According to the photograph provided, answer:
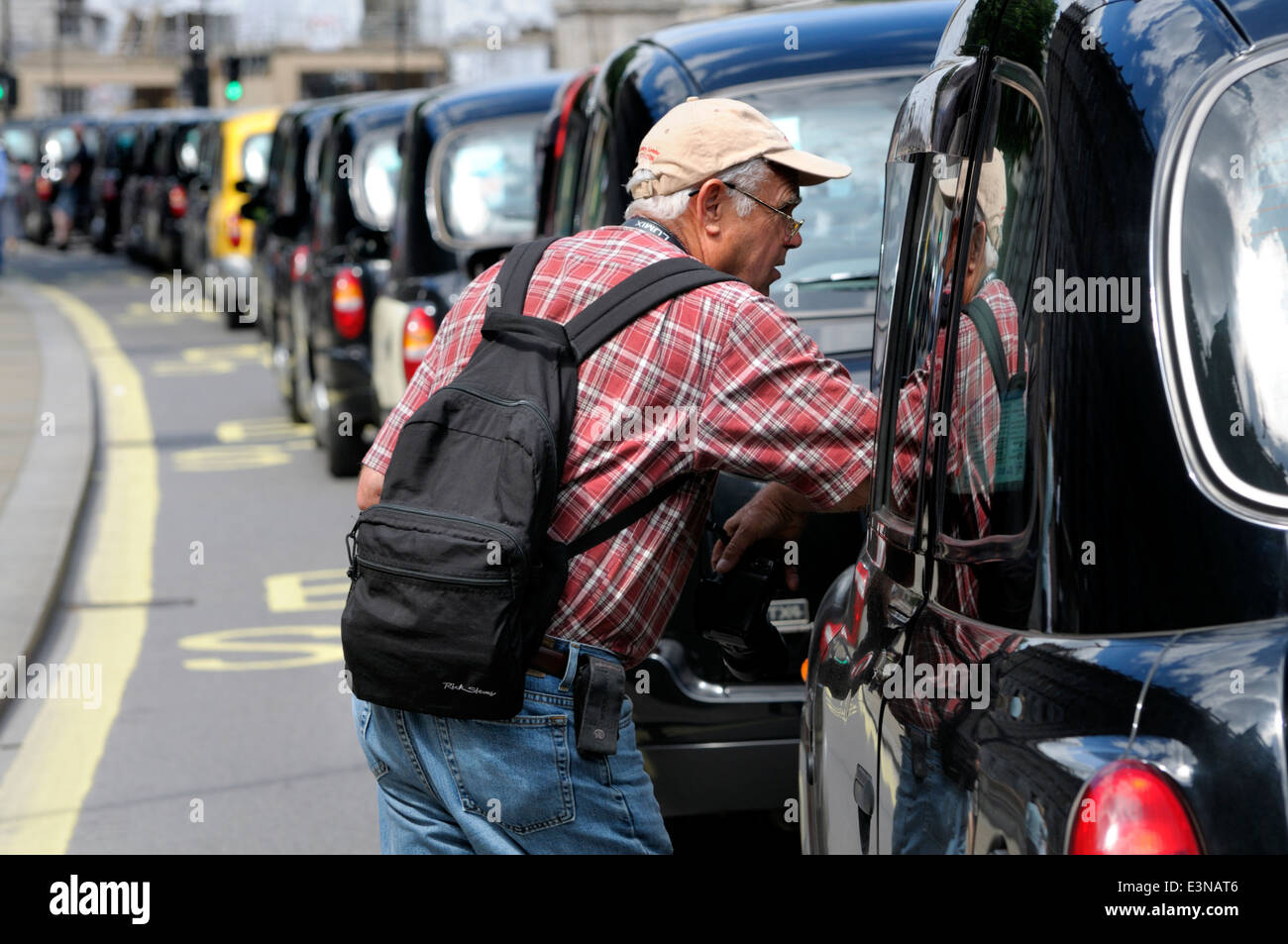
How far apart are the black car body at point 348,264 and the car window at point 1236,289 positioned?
9.53 meters

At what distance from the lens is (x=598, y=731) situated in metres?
2.87

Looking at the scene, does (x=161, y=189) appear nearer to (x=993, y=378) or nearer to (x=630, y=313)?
(x=630, y=313)

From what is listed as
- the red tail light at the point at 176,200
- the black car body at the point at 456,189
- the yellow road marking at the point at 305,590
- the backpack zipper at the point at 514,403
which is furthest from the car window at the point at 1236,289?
the red tail light at the point at 176,200

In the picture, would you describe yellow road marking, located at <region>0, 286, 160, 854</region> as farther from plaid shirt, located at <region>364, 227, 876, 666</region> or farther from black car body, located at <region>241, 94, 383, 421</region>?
plaid shirt, located at <region>364, 227, 876, 666</region>

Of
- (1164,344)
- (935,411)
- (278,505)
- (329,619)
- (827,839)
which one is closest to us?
(1164,344)

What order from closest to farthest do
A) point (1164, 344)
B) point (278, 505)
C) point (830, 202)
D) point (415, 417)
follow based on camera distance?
point (1164, 344) → point (415, 417) → point (830, 202) → point (278, 505)

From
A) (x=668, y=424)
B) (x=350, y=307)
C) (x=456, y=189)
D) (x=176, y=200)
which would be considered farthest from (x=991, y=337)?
(x=176, y=200)

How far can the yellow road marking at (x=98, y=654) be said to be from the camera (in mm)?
5871

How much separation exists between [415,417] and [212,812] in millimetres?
3318

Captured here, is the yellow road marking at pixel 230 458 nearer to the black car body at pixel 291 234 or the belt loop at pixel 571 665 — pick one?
the black car body at pixel 291 234

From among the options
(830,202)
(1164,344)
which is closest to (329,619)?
(830,202)

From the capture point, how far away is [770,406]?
286 cm

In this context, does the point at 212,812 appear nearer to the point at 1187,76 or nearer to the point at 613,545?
the point at 613,545

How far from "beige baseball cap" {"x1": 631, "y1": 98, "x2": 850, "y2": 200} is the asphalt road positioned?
2.48 metres
